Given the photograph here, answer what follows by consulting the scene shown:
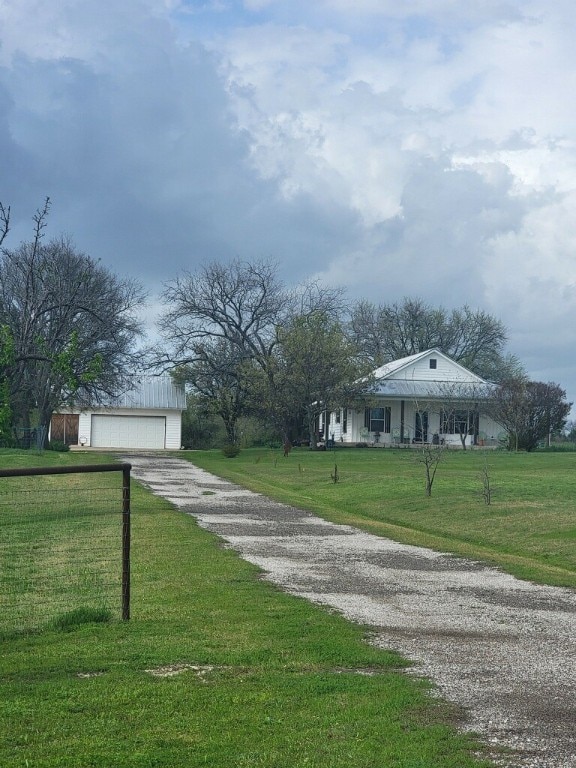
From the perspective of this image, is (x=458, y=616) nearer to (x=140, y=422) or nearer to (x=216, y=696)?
(x=216, y=696)

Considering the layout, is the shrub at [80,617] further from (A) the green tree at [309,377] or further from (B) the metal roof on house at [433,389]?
(B) the metal roof on house at [433,389]

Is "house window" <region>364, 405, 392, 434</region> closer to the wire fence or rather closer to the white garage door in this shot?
the white garage door

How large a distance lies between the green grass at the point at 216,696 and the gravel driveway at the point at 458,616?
33 centimetres

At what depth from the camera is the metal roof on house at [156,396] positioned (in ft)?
209

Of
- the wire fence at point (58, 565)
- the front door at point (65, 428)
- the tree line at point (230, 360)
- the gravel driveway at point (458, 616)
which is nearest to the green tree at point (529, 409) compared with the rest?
the tree line at point (230, 360)

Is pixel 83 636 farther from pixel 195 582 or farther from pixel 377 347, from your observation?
pixel 377 347

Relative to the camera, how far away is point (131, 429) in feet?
212

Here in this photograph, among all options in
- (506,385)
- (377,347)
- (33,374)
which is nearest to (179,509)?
(33,374)

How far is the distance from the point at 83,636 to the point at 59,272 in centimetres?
4395

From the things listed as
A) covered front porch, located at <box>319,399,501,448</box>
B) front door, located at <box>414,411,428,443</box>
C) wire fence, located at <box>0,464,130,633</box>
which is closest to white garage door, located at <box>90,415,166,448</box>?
covered front porch, located at <box>319,399,501,448</box>

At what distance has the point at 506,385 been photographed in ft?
173

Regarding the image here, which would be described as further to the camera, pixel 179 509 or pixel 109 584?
pixel 179 509

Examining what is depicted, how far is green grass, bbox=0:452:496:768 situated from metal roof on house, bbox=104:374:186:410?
5398 cm

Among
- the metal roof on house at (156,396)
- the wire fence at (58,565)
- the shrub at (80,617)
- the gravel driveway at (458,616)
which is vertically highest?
the metal roof on house at (156,396)
